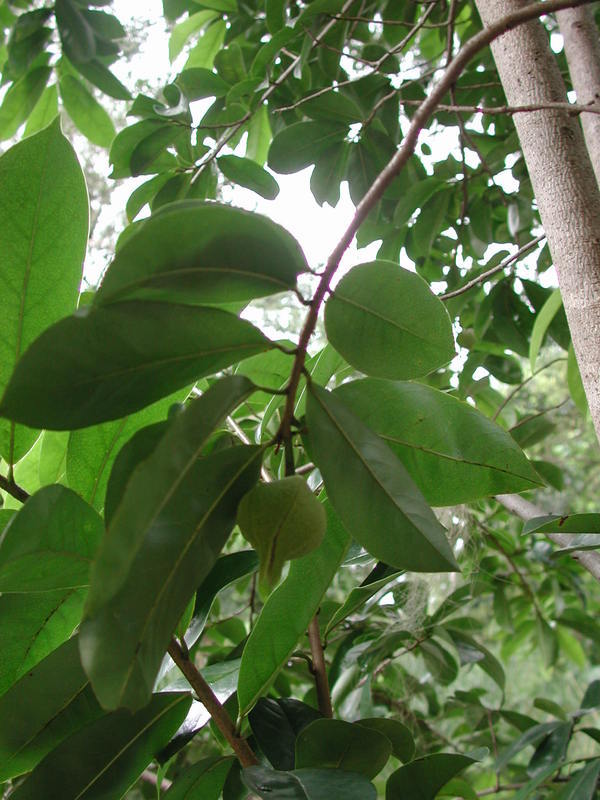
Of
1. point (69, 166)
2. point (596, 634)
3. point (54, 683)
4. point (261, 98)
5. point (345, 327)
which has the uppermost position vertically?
point (261, 98)

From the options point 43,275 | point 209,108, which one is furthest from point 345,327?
point 209,108

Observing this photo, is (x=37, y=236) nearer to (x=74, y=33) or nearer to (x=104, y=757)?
(x=104, y=757)

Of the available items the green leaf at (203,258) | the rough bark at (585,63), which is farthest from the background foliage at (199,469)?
the rough bark at (585,63)

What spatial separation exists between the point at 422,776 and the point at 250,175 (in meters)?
0.69

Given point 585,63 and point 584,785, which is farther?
point 584,785

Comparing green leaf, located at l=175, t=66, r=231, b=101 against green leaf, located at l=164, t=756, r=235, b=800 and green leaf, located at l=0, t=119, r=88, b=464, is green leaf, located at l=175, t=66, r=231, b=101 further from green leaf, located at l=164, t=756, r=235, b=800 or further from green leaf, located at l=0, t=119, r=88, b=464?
green leaf, located at l=164, t=756, r=235, b=800

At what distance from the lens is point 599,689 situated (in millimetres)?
1164

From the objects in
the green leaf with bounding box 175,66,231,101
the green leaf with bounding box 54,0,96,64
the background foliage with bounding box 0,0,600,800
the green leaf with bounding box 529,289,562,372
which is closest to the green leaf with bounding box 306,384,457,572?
the background foliage with bounding box 0,0,600,800

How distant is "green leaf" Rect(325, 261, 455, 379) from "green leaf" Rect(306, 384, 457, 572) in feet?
0.17

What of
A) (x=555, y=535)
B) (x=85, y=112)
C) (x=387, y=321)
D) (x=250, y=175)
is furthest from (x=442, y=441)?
(x=85, y=112)

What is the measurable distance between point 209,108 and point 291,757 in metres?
0.91

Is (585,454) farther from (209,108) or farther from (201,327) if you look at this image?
(201,327)

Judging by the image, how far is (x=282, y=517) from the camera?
0.38 meters

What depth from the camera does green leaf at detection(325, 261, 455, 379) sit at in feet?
1.40
